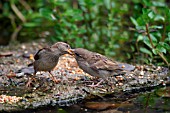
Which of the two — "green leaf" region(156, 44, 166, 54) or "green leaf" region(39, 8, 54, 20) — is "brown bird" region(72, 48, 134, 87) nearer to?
"green leaf" region(156, 44, 166, 54)

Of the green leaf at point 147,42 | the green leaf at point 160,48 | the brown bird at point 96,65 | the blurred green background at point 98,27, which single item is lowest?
the brown bird at point 96,65

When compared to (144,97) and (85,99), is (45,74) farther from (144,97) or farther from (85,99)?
(144,97)

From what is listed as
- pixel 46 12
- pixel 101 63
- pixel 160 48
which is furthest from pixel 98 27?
pixel 101 63

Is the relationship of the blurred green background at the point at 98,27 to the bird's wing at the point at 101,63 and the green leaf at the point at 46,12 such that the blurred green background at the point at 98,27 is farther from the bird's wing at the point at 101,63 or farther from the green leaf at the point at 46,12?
the bird's wing at the point at 101,63

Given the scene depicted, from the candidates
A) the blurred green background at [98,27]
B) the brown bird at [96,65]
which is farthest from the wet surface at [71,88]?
the blurred green background at [98,27]

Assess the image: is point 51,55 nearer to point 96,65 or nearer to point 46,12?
point 96,65

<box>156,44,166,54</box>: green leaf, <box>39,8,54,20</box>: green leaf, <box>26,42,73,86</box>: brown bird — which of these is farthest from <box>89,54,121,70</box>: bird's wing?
<box>39,8,54,20</box>: green leaf

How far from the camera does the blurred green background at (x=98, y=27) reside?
7.57m

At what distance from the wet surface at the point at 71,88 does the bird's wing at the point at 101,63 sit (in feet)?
0.89

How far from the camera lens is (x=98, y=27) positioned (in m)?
9.77

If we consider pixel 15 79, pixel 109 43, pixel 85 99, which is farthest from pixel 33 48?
pixel 85 99

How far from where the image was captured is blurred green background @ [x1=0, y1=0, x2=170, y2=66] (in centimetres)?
757

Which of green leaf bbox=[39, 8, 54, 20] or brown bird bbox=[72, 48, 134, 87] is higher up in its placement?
green leaf bbox=[39, 8, 54, 20]

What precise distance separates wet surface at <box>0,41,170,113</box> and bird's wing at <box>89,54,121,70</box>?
0.27 meters
